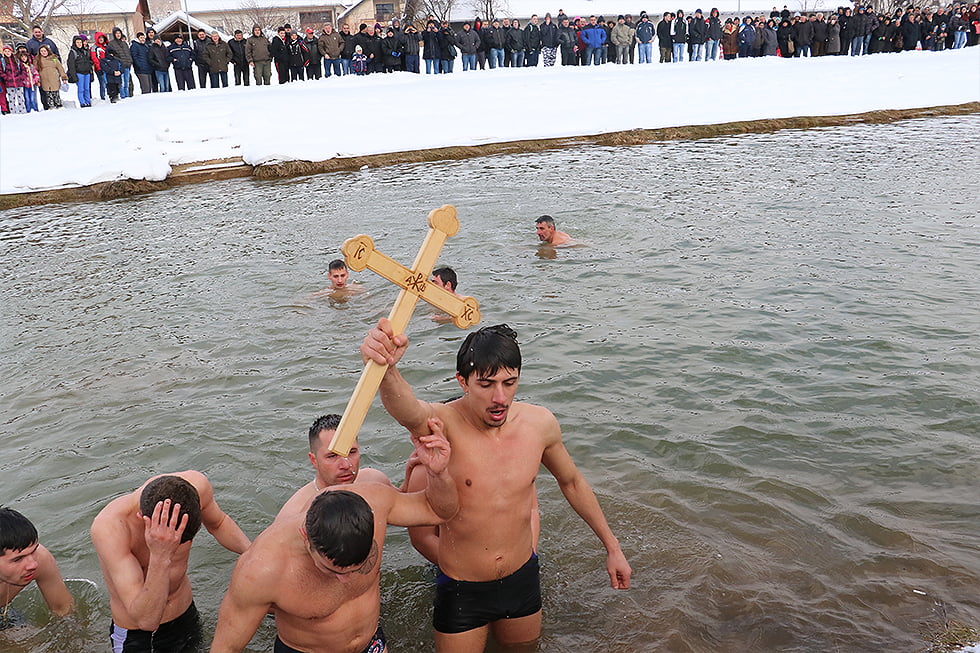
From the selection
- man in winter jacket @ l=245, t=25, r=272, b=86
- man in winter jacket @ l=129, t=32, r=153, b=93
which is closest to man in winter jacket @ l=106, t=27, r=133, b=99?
man in winter jacket @ l=129, t=32, r=153, b=93

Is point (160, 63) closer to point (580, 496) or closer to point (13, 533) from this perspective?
point (13, 533)

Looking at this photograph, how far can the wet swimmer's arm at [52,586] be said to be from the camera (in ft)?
14.7

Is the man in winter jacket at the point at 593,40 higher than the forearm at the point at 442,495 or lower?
higher

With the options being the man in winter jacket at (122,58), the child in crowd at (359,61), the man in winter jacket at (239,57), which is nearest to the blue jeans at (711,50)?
the child in crowd at (359,61)

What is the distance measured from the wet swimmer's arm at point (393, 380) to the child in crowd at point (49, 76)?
Answer: 20.6 meters

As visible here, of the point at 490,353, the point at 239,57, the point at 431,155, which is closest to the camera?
the point at 490,353

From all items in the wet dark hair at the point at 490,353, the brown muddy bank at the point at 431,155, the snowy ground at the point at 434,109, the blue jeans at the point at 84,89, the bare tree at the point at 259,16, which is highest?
the bare tree at the point at 259,16

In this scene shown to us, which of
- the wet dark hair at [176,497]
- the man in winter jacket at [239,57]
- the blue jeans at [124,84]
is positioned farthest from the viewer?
the man in winter jacket at [239,57]

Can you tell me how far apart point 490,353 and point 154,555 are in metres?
1.71

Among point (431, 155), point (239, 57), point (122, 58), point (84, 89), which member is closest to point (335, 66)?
point (239, 57)

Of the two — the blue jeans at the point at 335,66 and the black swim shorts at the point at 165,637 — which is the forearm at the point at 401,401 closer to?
the black swim shorts at the point at 165,637

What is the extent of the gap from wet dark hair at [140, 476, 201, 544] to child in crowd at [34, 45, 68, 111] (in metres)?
19.9

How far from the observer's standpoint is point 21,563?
166 inches

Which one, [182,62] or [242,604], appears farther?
[182,62]
